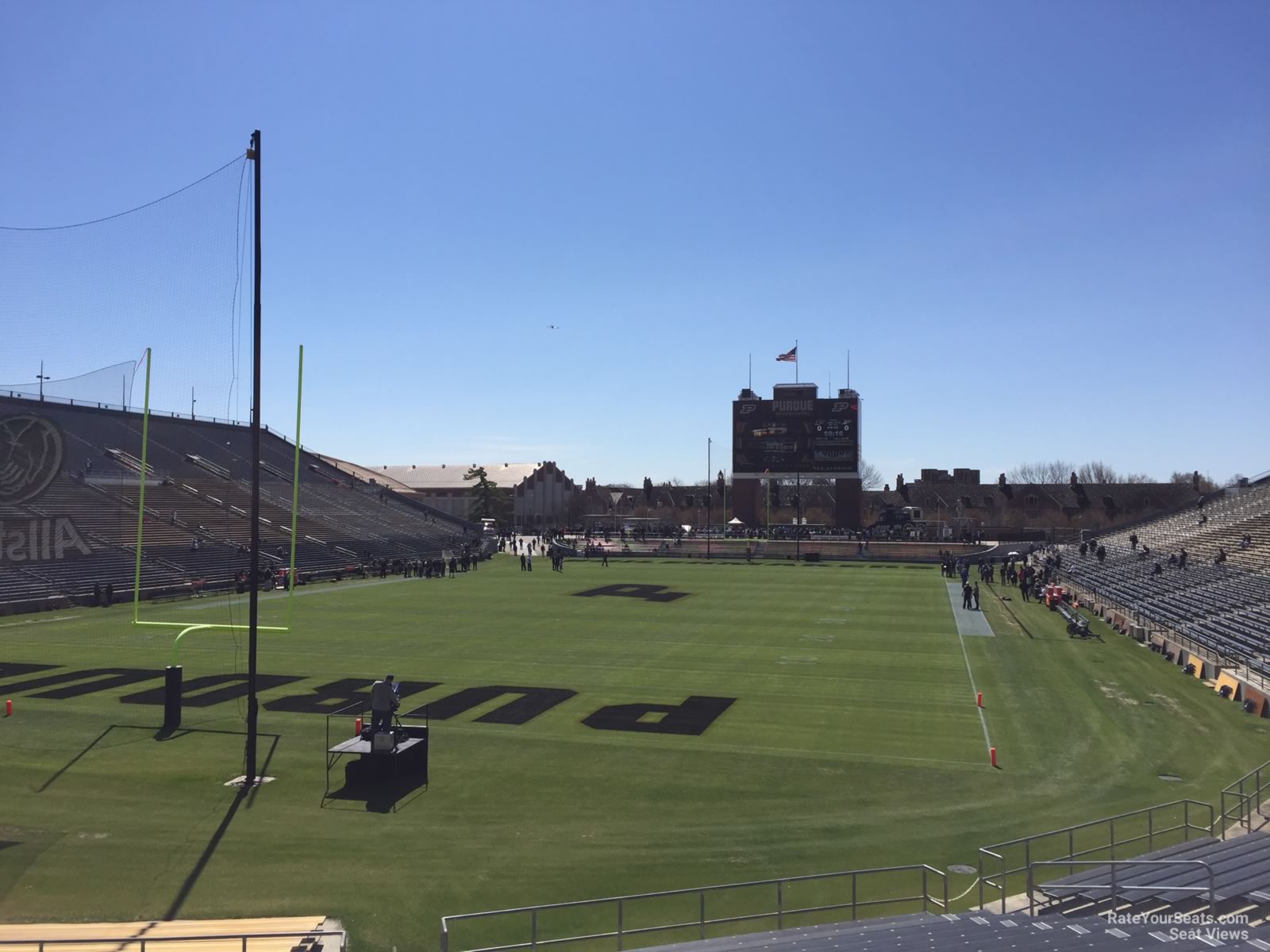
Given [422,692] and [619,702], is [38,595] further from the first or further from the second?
[619,702]

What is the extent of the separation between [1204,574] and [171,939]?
38.5 meters

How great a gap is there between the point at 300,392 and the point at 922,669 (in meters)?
17.0

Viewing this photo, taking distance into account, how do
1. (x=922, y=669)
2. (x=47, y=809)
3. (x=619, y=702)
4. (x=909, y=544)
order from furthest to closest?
(x=909, y=544)
(x=922, y=669)
(x=619, y=702)
(x=47, y=809)

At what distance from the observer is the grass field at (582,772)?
10383mm

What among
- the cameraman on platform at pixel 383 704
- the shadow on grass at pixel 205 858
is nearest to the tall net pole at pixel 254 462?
the shadow on grass at pixel 205 858

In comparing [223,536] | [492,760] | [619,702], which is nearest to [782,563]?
[223,536]

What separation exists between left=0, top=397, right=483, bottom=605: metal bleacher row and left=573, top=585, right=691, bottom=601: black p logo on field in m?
17.2

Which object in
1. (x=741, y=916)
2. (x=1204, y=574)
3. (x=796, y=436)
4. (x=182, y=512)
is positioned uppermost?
(x=796, y=436)

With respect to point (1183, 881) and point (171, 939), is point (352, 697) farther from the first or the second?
point (1183, 881)

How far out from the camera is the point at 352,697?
19.7 meters

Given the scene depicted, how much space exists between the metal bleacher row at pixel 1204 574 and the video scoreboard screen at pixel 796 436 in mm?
23147

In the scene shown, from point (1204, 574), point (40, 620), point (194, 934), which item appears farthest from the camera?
point (1204, 574)

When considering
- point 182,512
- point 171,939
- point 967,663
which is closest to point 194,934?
point 171,939

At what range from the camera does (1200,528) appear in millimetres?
47469
